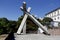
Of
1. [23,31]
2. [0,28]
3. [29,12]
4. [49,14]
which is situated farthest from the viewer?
[49,14]

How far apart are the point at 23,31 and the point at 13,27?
19738 mm

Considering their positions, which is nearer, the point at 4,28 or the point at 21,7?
the point at 21,7

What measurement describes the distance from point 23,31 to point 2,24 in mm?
20564

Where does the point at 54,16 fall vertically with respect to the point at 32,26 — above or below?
above

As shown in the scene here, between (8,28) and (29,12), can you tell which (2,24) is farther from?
(29,12)

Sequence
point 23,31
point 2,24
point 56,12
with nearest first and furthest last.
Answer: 1. point 23,31
2. point 2,24
3. point 56,12

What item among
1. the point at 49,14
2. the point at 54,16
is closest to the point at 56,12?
the point at 54,16

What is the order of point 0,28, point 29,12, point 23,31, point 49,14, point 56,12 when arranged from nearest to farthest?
point 23,31
point 29,12
point 0,28
point 56,12
point 49,14

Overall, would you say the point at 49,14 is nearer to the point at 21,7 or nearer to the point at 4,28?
the point at 4,28

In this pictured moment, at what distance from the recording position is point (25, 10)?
16.6 metres

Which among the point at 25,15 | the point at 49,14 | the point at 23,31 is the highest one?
the point at 49,14

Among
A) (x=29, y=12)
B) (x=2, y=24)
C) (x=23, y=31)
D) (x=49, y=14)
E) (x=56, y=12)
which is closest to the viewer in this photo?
(x=23, y=31)

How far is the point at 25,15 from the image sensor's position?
16719 mm

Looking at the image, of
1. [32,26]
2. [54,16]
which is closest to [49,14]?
[54,16]
